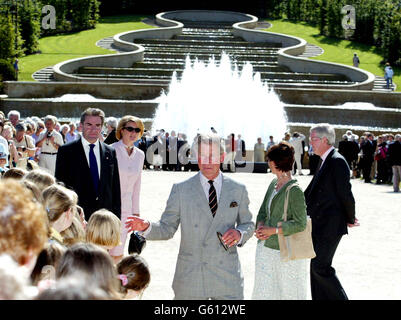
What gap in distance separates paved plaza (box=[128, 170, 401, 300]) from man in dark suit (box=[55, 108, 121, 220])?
133 centimetres

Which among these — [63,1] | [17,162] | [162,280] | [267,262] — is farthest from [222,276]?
[63,1]

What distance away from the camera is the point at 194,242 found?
247 inches

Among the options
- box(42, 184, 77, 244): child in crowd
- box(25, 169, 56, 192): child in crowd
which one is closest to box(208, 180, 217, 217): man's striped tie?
box(42, 184, 77, 244): child in crowd

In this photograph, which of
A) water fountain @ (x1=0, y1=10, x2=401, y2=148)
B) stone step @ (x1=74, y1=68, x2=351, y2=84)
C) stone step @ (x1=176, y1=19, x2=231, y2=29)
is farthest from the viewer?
stone step @ (x1=176, y1=19, x2=231, y2=29)

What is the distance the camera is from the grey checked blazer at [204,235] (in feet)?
20.3

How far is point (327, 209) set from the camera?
8.10 metres

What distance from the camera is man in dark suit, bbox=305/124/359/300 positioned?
26.2 ft

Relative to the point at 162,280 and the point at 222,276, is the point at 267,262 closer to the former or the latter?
the point at 222,276

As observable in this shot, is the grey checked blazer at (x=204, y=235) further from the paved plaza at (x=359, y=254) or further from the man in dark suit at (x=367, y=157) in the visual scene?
the man in dark suit at (x=367, y=157)

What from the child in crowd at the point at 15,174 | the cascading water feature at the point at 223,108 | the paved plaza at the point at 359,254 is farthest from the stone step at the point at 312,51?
the child in crowd at the point at 15,174

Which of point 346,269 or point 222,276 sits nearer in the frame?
point 222,276

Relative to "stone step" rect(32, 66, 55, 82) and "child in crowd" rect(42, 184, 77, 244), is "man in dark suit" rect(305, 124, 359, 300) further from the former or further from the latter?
"stone step" rect(32, 66, 55, 82)
